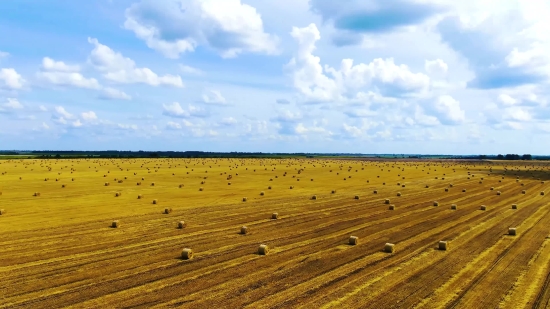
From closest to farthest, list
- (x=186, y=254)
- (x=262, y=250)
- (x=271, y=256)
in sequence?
(x=186, y=254) < (x=271, y=256) < (x=262, y=250)

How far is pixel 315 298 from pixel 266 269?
10.2 ft

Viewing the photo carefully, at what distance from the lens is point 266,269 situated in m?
14.7

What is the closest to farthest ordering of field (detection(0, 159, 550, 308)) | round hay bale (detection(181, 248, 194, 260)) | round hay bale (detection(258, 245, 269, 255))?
field (detection(0, 159, 550, 308)) < round hay bale (detection(181, 248, 194, 260)) < round hay bale (detection(258, 245, 269, 255))

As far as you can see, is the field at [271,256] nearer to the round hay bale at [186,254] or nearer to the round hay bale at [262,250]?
the round hay bale at [186,254]

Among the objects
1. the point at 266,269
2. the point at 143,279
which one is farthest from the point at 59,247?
the point at 266,269

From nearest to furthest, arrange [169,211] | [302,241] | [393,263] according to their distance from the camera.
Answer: [393,263] < [302,241] < [169,211]

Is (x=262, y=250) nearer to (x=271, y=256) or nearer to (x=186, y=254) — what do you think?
(x=271, y=256)

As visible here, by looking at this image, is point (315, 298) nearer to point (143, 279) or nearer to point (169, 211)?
point (143, 279)

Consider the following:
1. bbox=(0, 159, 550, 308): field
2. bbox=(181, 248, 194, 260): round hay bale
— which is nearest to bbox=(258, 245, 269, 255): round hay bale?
bbox=(0, 159, 550, 308): field

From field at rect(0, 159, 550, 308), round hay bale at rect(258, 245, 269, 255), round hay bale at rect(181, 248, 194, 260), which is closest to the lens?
field at rect(0, 159, 550, 308)

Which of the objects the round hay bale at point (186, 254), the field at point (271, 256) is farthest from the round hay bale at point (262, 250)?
the round hay bale at point (186, 254)

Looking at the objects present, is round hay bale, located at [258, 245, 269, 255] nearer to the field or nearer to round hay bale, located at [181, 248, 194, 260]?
the field

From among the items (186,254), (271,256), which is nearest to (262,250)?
(271,256)

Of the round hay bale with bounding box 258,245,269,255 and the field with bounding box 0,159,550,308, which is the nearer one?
the field with bounding box 0,159,550,308
